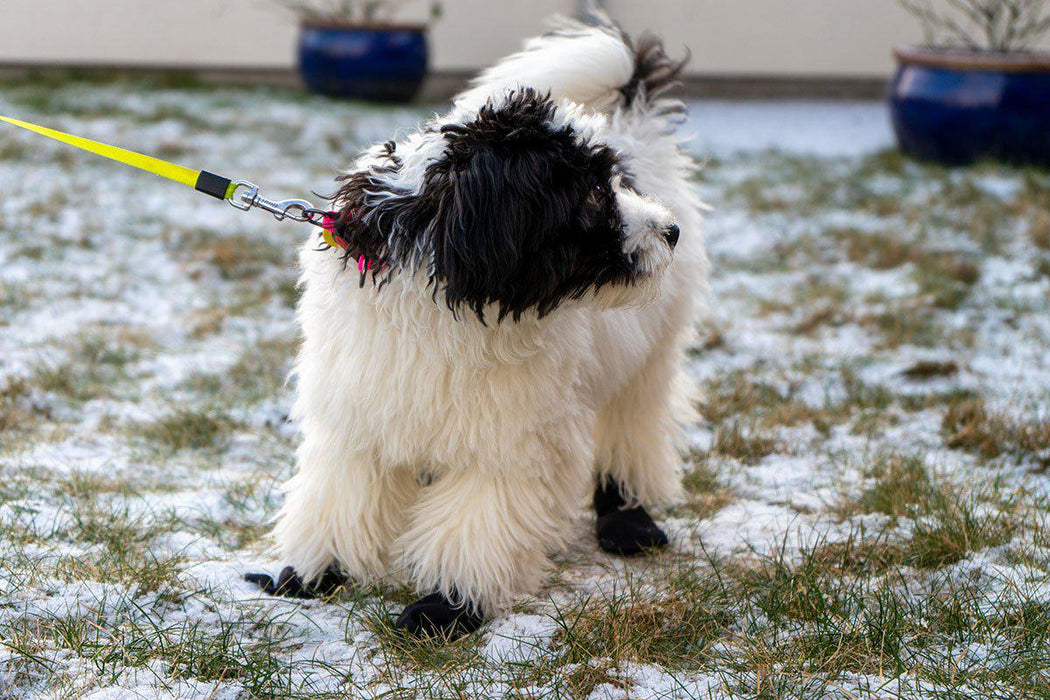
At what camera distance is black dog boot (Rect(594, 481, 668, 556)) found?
9.39 feet

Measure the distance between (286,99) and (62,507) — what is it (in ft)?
24.8

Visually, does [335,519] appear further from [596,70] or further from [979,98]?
[979,98]

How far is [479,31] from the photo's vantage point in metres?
11.1

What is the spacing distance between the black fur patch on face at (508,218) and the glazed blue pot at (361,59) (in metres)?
7.97

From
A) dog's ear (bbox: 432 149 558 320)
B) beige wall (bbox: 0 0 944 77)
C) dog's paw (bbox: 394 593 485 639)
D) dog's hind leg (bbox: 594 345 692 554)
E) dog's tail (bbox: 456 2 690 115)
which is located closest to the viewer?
dog's ear (bbox: 432 149 558 320)

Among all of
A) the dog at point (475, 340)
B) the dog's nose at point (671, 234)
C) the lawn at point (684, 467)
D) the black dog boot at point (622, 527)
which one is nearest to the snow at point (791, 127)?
the lawn at point (684, 467)

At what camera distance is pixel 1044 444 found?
350cm

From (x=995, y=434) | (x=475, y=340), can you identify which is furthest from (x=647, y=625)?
(x=995, y=434)

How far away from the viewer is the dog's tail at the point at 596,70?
2830 millimetres

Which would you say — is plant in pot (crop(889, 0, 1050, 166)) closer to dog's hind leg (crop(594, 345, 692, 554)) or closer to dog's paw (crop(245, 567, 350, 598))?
dog's hind leg (crop(594, 345, 692, 554))

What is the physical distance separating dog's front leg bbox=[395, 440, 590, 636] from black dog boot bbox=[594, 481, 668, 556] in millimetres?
439

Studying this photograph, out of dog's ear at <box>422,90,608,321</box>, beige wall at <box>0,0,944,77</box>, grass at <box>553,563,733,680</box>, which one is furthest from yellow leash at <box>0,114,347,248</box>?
beige wall at <box>0,0,944,77</box>

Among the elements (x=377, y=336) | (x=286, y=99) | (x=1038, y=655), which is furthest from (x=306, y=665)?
(x=286, y=99)

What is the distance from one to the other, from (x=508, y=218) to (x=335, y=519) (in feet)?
3.03
